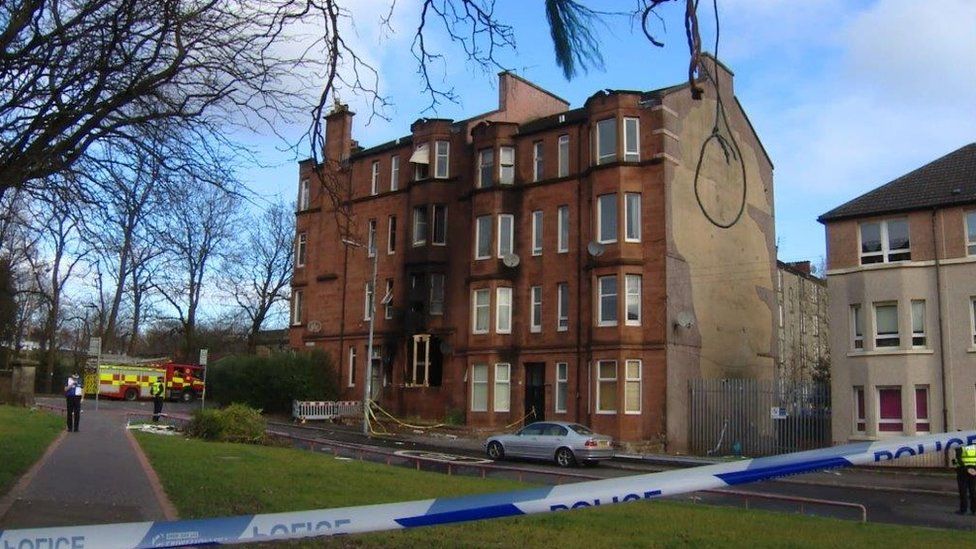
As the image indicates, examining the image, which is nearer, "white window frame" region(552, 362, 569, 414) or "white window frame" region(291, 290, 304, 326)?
"white window frame" region(552, 362, 569, 414)

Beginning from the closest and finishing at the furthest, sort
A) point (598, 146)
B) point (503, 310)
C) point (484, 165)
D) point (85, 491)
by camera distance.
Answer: point (85, 491) → point (598, 146) → point (503, 310) → point (484, 165)

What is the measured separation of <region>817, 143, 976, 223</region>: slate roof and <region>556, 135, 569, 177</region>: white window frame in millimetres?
10934

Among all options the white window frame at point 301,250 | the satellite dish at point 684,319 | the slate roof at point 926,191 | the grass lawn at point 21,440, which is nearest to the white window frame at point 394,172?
the white window frame at point 301,250

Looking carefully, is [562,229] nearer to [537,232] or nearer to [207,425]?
[537,232]

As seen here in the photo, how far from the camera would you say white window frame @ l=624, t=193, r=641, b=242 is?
1355 inches

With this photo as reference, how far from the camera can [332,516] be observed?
467 cm

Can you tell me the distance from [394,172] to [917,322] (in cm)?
2573

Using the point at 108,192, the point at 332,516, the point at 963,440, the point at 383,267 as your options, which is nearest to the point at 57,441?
the point at 108,192

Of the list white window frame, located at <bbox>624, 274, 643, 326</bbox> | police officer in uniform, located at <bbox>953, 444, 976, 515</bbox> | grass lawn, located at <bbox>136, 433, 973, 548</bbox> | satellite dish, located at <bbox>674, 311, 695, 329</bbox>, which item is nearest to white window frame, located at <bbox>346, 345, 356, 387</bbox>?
white window frame, located at <bbox>624, 274, 643, 326</bbox>

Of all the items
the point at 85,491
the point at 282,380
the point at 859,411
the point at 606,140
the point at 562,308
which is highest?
the point at 606,140

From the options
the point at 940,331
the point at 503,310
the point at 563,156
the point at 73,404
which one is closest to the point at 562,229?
the point at 563,156

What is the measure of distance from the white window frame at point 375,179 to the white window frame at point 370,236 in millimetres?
1626

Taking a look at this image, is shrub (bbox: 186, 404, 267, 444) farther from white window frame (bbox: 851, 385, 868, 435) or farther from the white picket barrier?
white window frame (bbox: 851, 385, 868, 435)

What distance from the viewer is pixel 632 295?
34219 millimetres
